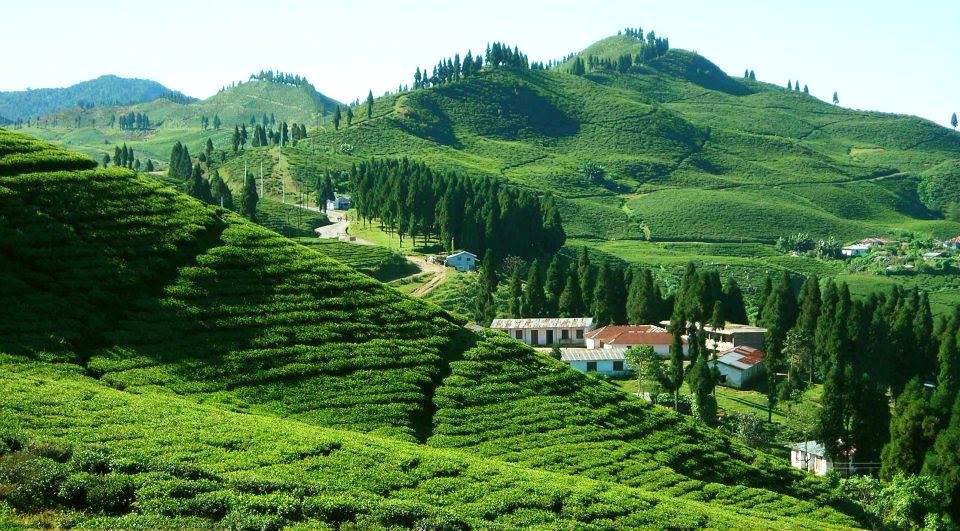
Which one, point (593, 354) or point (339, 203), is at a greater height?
point (339, 203)

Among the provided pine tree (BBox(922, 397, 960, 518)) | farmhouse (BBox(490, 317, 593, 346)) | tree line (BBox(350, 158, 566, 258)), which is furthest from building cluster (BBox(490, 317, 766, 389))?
tree line (BBox(350, 158, 566, 258))

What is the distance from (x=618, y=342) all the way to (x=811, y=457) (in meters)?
21.7

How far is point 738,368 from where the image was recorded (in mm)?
70688

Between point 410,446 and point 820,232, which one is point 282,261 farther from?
point 820,232

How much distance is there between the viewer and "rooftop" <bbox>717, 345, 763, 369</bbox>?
234ft

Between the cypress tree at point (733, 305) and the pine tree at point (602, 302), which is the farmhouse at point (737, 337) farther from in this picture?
the pine tree at point (602, 302)

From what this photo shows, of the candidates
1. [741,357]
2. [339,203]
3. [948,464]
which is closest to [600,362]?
[741,357]

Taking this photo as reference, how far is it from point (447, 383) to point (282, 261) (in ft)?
39.4

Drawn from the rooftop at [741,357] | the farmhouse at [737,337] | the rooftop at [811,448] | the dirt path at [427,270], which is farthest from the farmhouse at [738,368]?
the dirt path at [427,270]

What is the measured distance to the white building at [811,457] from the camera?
179 ft

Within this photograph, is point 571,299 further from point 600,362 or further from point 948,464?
point 948,464

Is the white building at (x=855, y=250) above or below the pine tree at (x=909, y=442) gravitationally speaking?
above

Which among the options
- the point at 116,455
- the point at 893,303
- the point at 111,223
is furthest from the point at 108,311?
the point at 893,303

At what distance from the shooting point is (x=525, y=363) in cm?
4569
